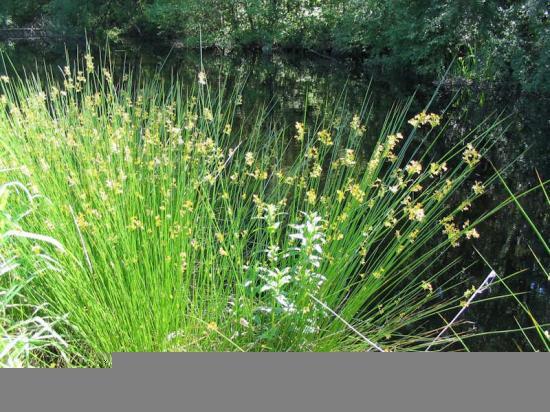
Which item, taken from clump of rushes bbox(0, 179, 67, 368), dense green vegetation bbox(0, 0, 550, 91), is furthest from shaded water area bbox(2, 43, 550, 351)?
clump of rushes bbox(0, 179, 67, 368)

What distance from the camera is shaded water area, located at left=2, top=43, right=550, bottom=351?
480 cm

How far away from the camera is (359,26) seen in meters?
17.8

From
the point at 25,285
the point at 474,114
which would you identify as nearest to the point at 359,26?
the point at 474,114

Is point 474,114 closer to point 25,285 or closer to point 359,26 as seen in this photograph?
point 359,26

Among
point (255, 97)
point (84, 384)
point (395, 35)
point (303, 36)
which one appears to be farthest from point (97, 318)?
point (303, 36)

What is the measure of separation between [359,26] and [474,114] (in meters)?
7.42

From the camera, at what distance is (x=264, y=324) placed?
2.43m

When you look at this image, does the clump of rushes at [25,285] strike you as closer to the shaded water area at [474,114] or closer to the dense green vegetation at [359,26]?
the shaded water area at [474,114]

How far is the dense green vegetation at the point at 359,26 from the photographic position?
1249cm

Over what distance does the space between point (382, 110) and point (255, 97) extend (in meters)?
2.75

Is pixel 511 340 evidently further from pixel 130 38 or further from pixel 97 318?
pixel 130 38

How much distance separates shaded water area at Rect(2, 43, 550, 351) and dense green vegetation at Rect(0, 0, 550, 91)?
0.53 metres

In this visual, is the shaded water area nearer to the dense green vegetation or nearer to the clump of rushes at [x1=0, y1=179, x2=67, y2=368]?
the dense green vegetation

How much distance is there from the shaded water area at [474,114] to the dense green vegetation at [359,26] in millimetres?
530
